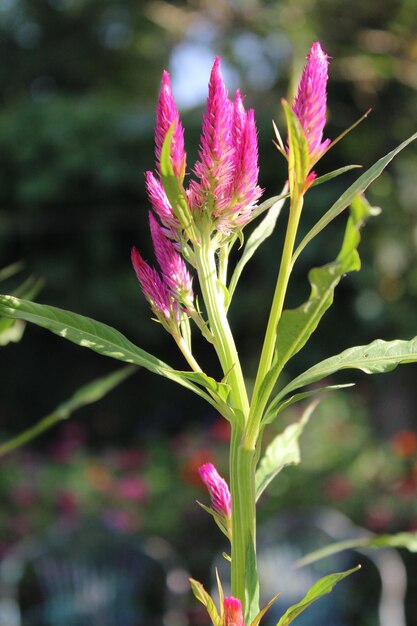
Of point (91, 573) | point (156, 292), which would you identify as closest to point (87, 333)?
point (156, 292)

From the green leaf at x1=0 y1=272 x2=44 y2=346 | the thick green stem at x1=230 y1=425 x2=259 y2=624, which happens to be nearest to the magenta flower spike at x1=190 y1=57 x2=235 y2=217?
the thick green stem at x1=230 y1=425 x2=259 y2=624

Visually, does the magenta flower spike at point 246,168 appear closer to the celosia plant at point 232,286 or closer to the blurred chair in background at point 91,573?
the celosia plant at point 232,286

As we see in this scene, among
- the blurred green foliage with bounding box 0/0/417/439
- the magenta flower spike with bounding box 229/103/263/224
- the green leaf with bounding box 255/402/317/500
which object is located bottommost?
the green leaf with bounding box 255/402/317/500

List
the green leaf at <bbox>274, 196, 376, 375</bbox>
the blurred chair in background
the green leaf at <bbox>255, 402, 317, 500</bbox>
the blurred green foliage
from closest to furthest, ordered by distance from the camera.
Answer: the green leaf at <bbox>274, 196, 376, 375</bbox>
the green leaf at <bbox>255, 402, 317, 500</bbox>
the blurred chair in background
the blurred green foliage

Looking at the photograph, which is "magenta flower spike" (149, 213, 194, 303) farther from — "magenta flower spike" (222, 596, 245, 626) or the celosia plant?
"magenta flower spike" (222, 596, 245, 626)

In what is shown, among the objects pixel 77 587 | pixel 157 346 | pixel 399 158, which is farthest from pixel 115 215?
pixel 77 587

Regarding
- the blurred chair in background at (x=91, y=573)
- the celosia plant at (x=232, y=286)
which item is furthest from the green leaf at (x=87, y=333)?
the blurred chair in background at (x=91, y=573)

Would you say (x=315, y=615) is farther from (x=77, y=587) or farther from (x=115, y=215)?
(x=115, y=215)
